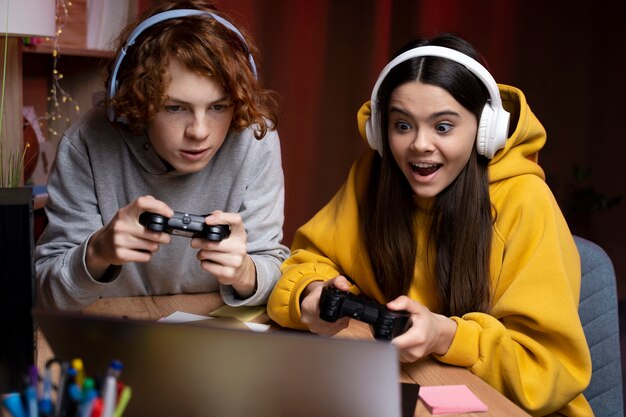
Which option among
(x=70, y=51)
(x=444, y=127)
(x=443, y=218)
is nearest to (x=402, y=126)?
(x=444, y=127)

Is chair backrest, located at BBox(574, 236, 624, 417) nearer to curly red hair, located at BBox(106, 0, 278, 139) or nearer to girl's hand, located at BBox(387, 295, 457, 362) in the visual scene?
girl's hand, located at BBox(387, 295, 457, 362)

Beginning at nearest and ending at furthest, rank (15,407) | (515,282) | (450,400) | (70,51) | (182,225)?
1. (15,407)
2. (450,400)
3. (182,225)
4. (515,282)
5. (70,51)

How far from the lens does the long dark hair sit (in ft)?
4.24

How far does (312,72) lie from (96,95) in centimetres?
129

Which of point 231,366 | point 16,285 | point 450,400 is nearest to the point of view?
point 231,366

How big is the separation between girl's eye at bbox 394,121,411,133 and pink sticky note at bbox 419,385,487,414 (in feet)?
1.43

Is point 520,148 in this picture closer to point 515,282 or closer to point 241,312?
point 515,282

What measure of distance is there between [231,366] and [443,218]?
704mm

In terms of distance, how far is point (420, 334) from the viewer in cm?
107

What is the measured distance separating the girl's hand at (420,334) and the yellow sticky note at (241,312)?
0.35 meters

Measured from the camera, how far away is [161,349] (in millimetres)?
729

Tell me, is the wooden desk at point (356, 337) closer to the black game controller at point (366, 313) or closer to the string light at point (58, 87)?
the black game controller at point (366, 313)

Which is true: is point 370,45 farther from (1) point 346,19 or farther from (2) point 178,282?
(2) point 178,282

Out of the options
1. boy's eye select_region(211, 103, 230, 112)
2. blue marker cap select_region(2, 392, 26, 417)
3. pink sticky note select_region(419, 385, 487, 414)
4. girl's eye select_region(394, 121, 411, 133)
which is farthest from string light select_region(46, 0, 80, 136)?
blue marker cap select_region(2, 392, 26, 417)
